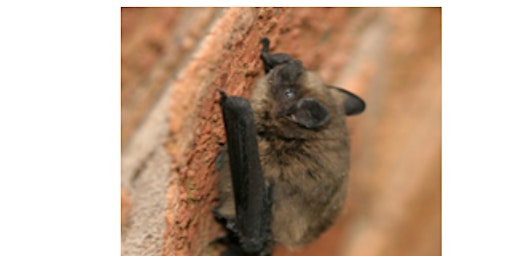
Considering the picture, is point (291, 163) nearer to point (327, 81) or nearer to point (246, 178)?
point (246, 178)

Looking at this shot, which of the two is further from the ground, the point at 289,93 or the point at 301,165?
the point at 289,93

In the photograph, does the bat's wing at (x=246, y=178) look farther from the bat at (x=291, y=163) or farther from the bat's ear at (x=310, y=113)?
the bat's ear at (x=310, y=113)

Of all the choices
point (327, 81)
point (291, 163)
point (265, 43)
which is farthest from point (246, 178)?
point (327, 81)

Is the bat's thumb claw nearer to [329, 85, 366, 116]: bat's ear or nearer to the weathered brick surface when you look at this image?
the weathered brick surface

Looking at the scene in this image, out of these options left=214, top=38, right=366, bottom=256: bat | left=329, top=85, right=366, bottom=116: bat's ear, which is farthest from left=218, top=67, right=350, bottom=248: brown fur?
left=329, top=85, right=366, bottom=116: bat's ear

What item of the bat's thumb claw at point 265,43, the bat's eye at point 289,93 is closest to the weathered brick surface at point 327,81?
the bat's thumb claw at point 265,43

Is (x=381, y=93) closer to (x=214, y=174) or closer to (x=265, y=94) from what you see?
(x=265, y=94)
